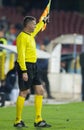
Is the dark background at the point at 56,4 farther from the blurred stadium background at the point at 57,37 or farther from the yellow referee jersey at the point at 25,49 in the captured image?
the yellow referee jersey at the point at 25,49

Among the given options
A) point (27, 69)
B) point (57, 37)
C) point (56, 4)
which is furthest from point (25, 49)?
point (56, 4)

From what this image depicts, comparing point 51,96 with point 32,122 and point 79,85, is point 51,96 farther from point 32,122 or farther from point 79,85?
point 32,122

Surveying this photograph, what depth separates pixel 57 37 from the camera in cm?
2636

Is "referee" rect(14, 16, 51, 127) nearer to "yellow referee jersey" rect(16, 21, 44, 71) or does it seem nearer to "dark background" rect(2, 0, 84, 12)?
"yellow referee jersey" rect(16, 21, 44, 71)

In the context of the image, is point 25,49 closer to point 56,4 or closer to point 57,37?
point 57,37

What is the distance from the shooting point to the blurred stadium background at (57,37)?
20859mm

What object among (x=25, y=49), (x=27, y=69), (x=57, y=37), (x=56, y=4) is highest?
(x=56, y=4)

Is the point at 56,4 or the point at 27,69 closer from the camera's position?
the point at 27,69

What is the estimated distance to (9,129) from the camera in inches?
413

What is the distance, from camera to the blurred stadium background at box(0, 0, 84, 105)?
2086 centimetres

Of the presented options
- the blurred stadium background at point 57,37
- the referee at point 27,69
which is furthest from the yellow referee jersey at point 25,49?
the blurred stadium background at point 57,37

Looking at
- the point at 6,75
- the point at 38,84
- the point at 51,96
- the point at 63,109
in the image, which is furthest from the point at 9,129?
the point at 51,96

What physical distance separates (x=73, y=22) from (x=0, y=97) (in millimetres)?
14139

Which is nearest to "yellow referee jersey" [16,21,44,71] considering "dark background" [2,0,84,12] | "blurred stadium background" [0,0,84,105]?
"blurred stadium background" [0,0,84,105]
